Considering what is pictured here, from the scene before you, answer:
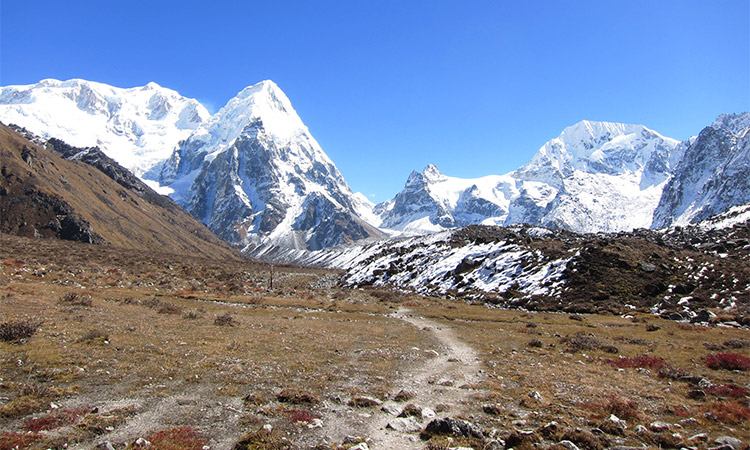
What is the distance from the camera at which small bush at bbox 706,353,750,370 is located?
20.7 meters

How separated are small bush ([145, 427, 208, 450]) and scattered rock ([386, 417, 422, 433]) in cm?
551

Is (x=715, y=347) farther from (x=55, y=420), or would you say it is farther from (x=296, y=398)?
(x=55, y=420)

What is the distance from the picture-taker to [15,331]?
59.8 feet

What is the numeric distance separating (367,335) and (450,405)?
56.0ft

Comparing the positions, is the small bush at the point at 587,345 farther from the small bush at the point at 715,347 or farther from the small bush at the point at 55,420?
the small bush at the point at 55,420

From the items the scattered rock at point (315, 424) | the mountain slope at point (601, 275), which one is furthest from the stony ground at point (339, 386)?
the mountain slope at point (601, 275)

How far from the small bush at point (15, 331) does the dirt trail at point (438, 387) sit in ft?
58.4

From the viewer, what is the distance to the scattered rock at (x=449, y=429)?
448 inches

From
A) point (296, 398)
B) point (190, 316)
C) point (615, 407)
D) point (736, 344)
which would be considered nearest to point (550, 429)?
point (615, 407)

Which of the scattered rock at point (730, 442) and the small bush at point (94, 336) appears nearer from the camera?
the scattered rock at point (730, 442)

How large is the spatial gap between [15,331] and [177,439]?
14413mm

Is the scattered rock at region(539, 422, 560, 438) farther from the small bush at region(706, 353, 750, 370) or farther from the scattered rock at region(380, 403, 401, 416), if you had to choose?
the small bush at region(706, 353, 750, 370)

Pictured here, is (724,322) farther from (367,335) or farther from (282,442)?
(282,442)

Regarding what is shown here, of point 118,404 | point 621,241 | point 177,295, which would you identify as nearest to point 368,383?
point 118,404
